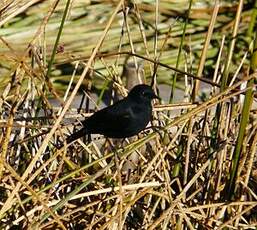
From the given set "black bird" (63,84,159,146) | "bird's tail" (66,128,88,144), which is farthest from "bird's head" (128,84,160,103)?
"bird's tail" (66,128,88,144)

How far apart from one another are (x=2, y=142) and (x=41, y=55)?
0.24 metres

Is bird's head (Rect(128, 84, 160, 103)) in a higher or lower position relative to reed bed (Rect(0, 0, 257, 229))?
higher

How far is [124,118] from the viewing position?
1.89m

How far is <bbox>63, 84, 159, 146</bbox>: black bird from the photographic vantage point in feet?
6.19

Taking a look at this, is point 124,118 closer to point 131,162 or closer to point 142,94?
point 142,94

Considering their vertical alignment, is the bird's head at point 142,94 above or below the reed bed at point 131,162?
above

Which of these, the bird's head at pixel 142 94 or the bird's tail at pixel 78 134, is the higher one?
the bird's head at pixel 142 94

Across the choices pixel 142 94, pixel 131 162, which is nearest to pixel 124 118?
pixel 142 94

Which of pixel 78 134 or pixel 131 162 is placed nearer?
pixel 78 134

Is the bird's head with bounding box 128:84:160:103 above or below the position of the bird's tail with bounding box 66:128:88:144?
above

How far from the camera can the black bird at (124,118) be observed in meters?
1.89

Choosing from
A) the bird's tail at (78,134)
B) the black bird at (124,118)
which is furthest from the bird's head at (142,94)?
the bird's tail at (78,134)

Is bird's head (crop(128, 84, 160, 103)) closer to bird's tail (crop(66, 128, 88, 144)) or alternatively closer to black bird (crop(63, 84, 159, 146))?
black bird (crop(63, 84, 159, 146))

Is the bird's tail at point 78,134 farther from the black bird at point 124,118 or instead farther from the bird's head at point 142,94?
the bird's head at point 142,94
